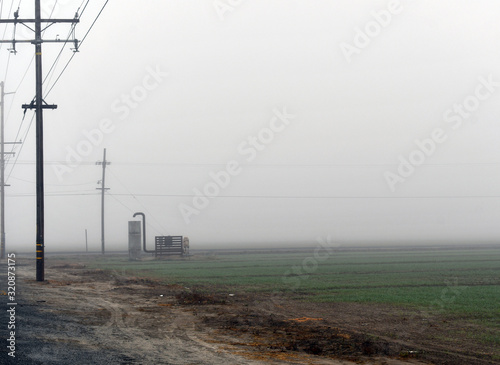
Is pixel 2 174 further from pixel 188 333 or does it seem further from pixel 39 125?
pixel 188 333

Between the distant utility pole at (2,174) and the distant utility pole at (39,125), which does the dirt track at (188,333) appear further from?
the distant utility pole at (2,174)

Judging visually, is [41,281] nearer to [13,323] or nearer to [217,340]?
[13,323]

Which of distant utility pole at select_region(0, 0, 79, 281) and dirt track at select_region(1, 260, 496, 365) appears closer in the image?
dirt track at select_region(1, 260, 496, 365)

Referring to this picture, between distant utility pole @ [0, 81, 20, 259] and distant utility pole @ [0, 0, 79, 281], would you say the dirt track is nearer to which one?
distant utility pole @ [0, 0, 79, 281]

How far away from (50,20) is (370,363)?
24854 mm

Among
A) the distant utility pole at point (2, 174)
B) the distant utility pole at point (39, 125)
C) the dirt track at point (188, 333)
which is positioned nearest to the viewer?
the dirt track at point (188, 333)

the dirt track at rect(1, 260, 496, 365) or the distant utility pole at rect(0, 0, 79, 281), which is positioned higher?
the distant utility pole at rect(0, 0, 79, 281)

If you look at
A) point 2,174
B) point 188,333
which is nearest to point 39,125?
point 188,333

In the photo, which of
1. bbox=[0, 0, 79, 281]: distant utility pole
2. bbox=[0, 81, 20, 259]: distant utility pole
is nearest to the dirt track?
bbox=[0, 0, 79, 281]: distant utility pole

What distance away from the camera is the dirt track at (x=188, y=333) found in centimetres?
1093

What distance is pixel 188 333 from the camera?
14.0 meters

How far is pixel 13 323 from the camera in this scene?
13.9 meters

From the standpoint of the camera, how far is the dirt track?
10.9 metres

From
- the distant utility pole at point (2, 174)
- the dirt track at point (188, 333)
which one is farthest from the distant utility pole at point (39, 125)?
the distant utility pole at point (2, 174)
